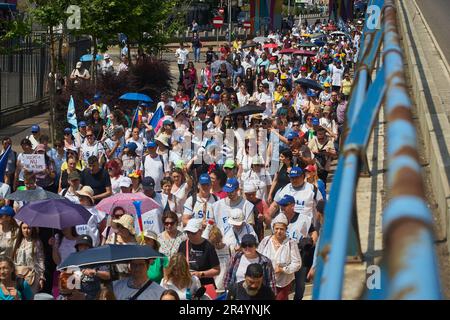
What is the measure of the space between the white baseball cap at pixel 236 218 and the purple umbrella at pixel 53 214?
1560 mm

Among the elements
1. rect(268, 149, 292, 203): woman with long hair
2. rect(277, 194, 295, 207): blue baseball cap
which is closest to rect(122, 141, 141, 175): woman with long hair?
rect(268, 149, 292, 203): woman with long hair

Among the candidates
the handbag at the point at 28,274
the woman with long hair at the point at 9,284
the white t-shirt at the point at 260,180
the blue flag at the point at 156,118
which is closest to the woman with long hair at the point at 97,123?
the blue flag at the point at 156,118

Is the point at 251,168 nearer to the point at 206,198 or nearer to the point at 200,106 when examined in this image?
the point at 206,198

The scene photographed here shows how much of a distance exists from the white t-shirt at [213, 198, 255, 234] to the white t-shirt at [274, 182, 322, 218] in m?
0.35

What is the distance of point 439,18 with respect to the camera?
32656 millimetres

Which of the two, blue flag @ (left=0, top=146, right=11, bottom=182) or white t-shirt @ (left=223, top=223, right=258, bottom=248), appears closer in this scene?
white t-shirt @ (left=223, top=223, right=258, bottom=248)

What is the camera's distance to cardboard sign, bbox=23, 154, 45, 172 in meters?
14.0

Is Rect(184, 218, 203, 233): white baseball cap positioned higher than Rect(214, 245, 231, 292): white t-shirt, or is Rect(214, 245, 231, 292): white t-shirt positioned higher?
Rect(184, 218, 203, 233): white baseball cap

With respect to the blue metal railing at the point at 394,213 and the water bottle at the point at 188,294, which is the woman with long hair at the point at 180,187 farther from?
the blue metal railing at the point at 394,213

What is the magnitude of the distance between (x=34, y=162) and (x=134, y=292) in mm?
7187

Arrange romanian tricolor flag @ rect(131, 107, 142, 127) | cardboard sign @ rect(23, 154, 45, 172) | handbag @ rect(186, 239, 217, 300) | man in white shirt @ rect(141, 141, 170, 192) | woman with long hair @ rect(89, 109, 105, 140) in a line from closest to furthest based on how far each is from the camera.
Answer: handbag @ rect(186, 239, 217, 300)
man in white shirt @ rect(141, 141, 170, 192)
cardboard sign @ rect(23, 154, 45, 172)
woman with long hair @ rect(89, 109, 105, 140)
romanian tricolor flag @ rect(131, 107, 142, 127)

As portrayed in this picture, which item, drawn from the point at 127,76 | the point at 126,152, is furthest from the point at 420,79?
the point at 127,76

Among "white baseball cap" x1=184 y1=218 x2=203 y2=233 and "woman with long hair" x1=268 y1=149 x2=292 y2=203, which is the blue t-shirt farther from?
"woman with long hair" x1=268 y1=149 x2=292 y2=203
